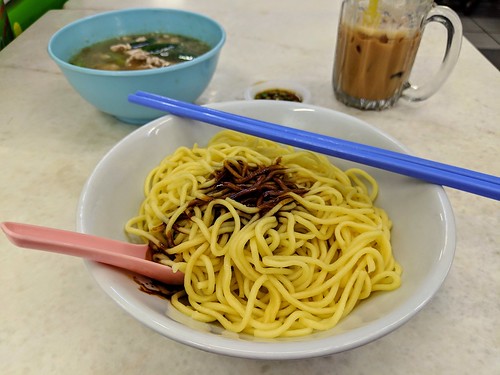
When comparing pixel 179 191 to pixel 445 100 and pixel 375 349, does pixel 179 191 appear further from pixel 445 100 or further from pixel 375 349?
pixel 445 100

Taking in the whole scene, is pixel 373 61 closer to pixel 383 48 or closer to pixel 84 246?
pixel 383 48

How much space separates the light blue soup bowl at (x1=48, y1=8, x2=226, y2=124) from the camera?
3.66 feet

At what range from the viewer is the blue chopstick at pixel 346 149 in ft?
2.56

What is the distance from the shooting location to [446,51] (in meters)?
1.34

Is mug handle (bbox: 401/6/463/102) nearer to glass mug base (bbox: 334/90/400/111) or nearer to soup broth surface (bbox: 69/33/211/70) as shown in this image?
glass mug base (bbox: 334/90/400/111)

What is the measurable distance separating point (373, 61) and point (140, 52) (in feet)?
2.42

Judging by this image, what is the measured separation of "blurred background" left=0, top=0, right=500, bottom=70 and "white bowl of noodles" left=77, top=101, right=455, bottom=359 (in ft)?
4.59

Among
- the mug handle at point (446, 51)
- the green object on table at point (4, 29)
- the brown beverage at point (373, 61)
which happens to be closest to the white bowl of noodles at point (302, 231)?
the brown beverage at point (373, 61)

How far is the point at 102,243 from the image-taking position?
26.7 inches

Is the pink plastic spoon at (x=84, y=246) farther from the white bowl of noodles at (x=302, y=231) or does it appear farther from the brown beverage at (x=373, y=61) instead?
the brown beverage at (x=373, y=61)

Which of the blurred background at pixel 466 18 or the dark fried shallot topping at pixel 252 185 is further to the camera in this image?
the blurred background at pixel 466 18

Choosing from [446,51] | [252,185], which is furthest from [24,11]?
[446,51]

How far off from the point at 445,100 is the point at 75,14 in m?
1.73

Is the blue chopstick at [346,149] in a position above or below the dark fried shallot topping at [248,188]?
above
